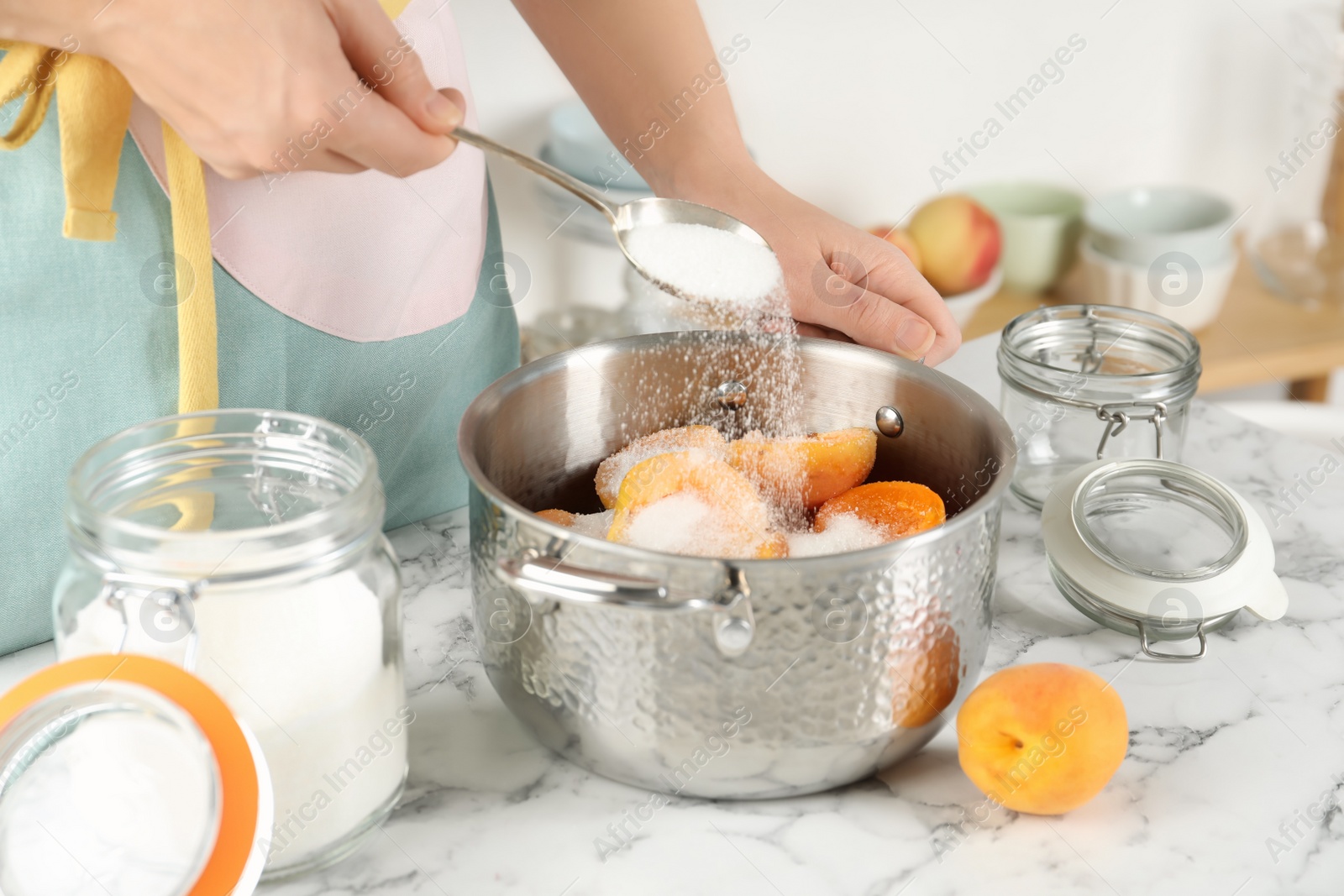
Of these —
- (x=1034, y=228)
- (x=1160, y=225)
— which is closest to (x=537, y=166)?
(x=1034, y=228)

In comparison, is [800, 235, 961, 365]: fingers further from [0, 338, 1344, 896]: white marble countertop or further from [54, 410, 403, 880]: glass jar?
[54, 410, 403, 880]: glass jar

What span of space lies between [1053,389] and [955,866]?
0.38 m

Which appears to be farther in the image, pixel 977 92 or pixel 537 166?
pixel 977 92

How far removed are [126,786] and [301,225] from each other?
35cm

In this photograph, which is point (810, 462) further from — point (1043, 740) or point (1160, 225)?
point (1160, 225)

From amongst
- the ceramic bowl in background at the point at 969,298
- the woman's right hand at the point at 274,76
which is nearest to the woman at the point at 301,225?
the woman's right hand at the point at 274,76

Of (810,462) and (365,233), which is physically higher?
(365,233)

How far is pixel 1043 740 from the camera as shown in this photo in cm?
51

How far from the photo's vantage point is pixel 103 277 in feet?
2.02

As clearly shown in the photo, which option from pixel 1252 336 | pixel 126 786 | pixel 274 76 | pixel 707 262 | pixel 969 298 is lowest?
pixel 1252 336

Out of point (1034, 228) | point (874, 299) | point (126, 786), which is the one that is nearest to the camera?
point (126, 786)

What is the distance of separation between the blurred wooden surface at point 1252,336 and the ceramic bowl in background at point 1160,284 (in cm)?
6

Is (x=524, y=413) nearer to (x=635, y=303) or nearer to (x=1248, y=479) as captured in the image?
(x=1248, y=479)

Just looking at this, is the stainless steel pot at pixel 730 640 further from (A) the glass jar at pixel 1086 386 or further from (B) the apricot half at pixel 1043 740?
(A) the glass jar at pixel 1086 386
